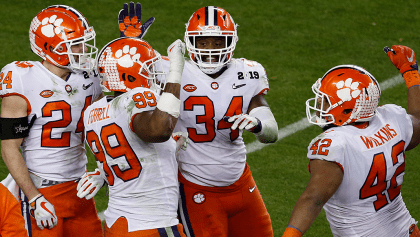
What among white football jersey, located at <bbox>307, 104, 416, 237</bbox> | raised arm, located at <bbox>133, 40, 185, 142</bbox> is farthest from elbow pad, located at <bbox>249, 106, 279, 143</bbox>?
raised arm, located at <bbox>133, 40, 185, 142</bbox>

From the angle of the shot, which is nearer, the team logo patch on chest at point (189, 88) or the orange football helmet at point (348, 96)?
the orange football helmet at point (348, 96)

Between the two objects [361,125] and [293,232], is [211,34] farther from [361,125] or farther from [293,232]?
[293,232]

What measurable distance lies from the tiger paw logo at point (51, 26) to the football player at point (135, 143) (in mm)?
493

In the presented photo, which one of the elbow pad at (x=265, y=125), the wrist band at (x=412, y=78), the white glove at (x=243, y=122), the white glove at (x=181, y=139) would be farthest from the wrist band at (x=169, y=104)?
the wrist band at (x=412, y=78)

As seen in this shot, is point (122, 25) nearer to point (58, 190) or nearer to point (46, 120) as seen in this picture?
point (46, 120)

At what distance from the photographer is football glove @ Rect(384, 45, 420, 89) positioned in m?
4.15

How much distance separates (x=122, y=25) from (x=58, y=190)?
138cm

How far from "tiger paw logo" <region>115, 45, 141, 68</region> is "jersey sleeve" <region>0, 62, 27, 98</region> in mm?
783

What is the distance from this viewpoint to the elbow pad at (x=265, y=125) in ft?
13.4

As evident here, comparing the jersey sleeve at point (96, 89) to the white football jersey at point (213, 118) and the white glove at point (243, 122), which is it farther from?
the white glove at point (243, 122)

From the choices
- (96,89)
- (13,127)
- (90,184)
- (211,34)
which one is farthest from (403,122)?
(13,127)

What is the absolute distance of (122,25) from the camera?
185 inches

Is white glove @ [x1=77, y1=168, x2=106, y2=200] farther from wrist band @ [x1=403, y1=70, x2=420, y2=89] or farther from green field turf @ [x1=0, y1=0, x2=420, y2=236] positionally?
green field turf @ [x1=0, y1=0, x2=420, y2=236]

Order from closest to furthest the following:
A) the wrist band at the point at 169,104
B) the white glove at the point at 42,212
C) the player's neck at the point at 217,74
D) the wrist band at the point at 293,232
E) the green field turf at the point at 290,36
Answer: the wrist band at the point at 293,232
the wrist band at the point at 169,104
the white glove at the point at 42,212
the player's neck at the point at 217,74
the green field turf at the point at 290,36
